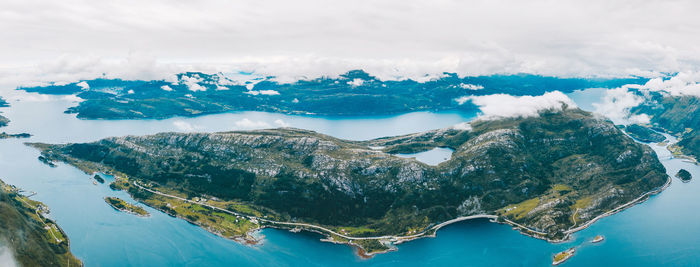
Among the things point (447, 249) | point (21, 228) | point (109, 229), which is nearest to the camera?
point (21, 228)

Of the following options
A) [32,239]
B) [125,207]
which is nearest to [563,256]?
[32,239]

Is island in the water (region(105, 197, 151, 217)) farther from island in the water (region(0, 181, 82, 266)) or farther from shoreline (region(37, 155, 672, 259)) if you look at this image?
island in the water (region(0, 181, 82, 266))

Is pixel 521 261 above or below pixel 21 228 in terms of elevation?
below

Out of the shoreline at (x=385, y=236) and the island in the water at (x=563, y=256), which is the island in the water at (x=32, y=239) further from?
the island in the water at (x=563, y=256)

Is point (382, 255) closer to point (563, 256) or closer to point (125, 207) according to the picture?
point (563, 256)

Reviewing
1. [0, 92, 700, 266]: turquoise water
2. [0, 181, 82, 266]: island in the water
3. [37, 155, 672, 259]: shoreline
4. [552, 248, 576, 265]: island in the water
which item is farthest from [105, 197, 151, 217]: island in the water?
[552, 248, 576, 265]: island in the water

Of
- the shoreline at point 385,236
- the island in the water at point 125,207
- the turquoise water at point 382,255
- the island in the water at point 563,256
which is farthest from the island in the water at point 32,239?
the island in the water at point 563,256

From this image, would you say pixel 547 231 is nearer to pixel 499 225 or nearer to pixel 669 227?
pixel 499 225

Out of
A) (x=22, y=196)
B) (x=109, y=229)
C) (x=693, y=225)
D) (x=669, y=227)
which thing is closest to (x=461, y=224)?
(x=669, y=227)
